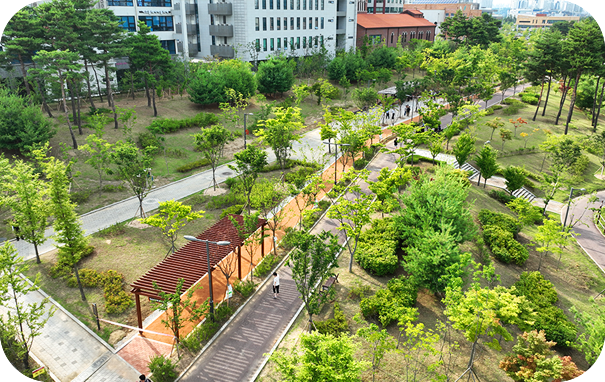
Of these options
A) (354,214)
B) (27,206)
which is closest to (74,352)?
(27,206)

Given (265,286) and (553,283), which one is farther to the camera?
(553,283)

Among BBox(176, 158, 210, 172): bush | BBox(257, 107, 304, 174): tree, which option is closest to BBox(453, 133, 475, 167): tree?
BBox(257, 107, 304, 174): tree

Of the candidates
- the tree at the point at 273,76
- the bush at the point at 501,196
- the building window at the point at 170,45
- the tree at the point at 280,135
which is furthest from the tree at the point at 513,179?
the building window at the point at 170,45

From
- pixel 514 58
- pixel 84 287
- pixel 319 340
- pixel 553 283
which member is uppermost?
pixel 514 58

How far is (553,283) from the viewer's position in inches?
1094

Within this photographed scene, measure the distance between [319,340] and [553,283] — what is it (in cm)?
2094

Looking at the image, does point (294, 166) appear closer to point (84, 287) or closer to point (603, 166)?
point (84, 287)

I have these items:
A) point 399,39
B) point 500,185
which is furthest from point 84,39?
point 399,39

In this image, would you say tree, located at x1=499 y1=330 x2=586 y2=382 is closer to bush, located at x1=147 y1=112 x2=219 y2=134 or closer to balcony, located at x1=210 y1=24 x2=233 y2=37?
bush, located at x1=147 y1=112 x2=219 y2=134

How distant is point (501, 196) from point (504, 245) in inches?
397

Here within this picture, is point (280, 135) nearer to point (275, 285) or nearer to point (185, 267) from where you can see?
point (275, 285)

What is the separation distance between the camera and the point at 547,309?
2352cm

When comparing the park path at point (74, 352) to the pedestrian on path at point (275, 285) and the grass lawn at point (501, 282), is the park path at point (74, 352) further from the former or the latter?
the grass lawn at point (501, 282)

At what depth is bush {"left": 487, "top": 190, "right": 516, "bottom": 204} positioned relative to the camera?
125ft
